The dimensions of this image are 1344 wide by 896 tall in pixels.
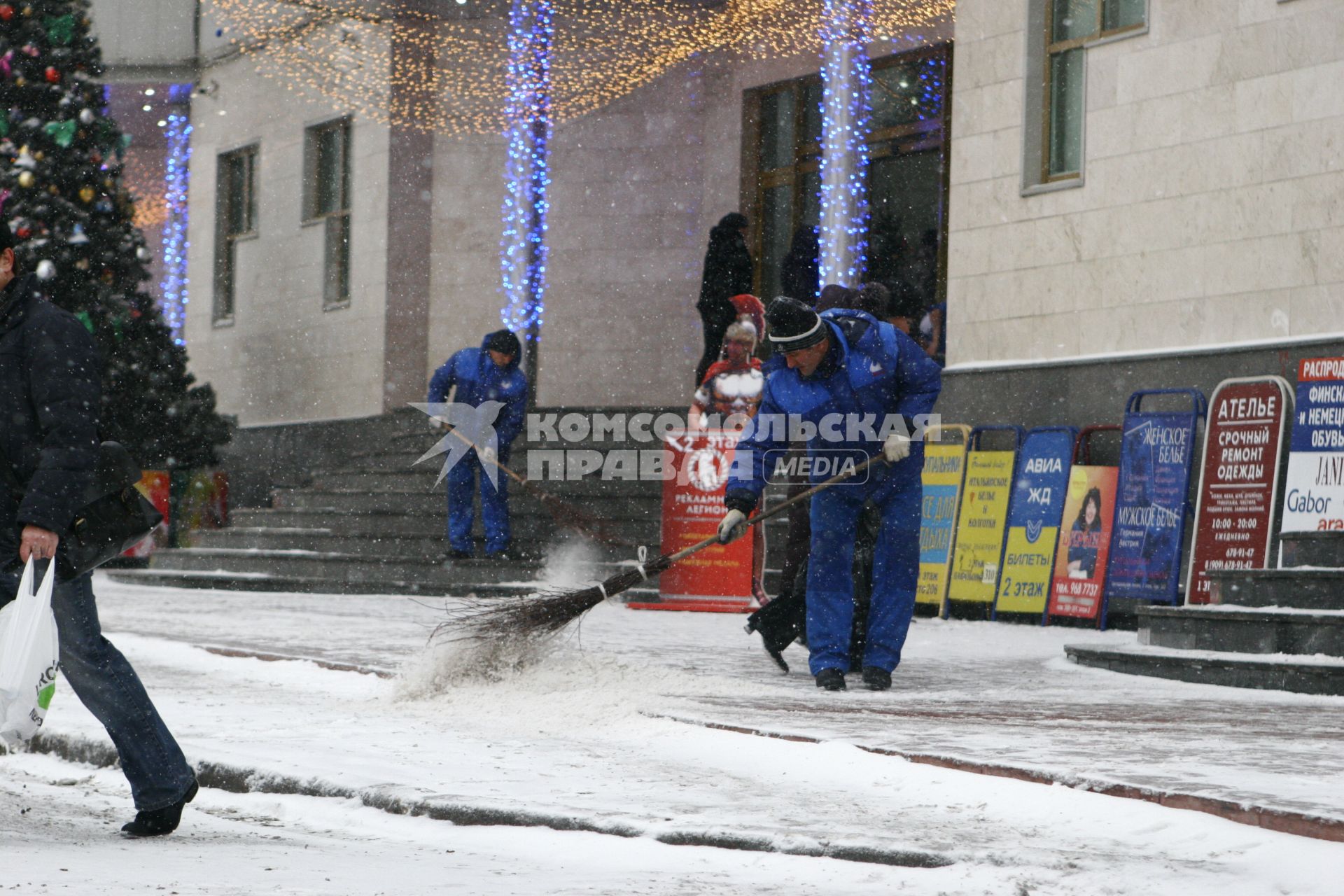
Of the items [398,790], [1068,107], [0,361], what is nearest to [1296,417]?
[1068,107]

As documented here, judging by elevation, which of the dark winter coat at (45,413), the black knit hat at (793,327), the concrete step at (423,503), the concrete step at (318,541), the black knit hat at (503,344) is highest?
the black knit hat at (503,344)

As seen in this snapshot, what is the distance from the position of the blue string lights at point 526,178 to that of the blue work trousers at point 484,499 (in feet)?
15.2

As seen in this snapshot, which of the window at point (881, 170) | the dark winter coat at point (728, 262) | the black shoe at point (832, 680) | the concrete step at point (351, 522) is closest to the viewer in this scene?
the black shoe at point (832, 680)

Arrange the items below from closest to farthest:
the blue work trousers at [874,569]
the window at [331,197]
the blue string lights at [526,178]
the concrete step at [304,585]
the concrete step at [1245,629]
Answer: the blue work trousers at [874,569] → the concrete step at [1245,629] → the concrete step at [304,585] → the blue string lights at [526,178] → the window at [331,197]

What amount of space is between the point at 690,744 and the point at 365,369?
15.3 m

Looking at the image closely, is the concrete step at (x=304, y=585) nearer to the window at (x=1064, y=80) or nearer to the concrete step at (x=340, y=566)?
the concrete step at (x=340, y=566)

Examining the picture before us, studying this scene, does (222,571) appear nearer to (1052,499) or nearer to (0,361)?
(1052,499)

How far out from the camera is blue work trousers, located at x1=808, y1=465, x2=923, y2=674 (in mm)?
8297

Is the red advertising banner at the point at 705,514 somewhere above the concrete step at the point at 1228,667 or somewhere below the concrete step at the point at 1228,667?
above

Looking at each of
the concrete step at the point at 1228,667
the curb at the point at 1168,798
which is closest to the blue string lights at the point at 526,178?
the concrete step at the point at 1228,667

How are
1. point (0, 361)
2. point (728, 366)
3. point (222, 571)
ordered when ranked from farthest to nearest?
1. point (222, 571)
2. point (728, 366)
3. point (0, 361)

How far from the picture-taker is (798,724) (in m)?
6.63

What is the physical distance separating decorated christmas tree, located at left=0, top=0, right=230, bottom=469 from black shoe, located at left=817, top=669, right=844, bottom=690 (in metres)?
12.7

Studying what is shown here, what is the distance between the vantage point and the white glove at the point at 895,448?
8094 mm
